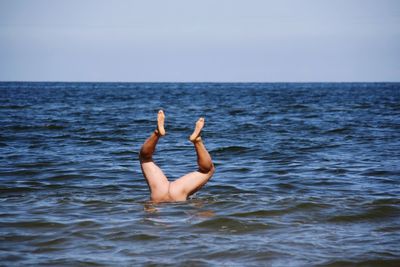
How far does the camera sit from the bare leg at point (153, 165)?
7230mm

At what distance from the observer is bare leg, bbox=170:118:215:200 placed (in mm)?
7328

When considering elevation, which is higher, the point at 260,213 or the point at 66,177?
the point at 66,177

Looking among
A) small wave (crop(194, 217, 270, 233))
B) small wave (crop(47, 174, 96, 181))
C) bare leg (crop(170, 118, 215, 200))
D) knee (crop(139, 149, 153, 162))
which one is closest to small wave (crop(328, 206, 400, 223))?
small wave (crop(194, 217, 270, 233))

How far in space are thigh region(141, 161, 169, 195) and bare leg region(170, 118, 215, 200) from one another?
0.17m

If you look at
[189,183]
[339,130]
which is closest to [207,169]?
[189,183]

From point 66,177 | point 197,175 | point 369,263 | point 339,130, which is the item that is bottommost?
point 369,263

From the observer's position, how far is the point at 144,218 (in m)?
7.20

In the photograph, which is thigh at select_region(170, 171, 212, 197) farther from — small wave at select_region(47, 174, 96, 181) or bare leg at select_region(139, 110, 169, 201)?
small wave at select_region(47, 174, 96, 181)

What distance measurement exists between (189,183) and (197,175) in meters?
0.18

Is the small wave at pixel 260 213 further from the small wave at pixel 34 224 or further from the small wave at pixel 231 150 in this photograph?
the small wave at pixel 231 150

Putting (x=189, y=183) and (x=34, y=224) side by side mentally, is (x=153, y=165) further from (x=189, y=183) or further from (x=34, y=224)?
(x=34, y=224)

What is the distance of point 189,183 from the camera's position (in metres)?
7.61

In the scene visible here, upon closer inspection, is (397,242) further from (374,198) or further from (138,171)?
(138,171)

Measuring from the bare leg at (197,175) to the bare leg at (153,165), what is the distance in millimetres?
169
